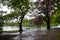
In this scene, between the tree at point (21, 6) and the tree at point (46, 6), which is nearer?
the tree at point (21, 6)

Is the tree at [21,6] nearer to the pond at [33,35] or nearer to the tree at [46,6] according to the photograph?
the tree at [46,6]

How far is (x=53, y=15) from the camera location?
34.3ft

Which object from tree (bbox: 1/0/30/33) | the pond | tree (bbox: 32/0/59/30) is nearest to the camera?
the pond

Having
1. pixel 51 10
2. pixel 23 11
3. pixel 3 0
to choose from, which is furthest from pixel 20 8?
pixel 51 10

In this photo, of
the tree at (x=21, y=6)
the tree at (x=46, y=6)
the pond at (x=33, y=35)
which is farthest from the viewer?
the tree at (x=46, y=6)

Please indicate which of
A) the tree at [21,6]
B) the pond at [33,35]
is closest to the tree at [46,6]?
the tree at [21,6]

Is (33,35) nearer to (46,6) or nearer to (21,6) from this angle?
(21,6)

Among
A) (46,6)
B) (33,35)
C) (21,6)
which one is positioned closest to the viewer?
(33,35)

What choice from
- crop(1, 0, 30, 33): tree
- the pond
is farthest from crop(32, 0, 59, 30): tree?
the pond

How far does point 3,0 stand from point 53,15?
403 cm

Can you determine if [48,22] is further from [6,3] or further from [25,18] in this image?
[6,3]

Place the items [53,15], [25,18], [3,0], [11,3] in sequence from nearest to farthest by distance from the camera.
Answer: [3,0] < [11,3] < [25,18] < [53,15]

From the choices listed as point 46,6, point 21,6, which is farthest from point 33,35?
point 46,6

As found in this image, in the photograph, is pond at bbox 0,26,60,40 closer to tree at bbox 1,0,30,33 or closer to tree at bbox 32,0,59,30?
tree at bbox 1,0,30,33
